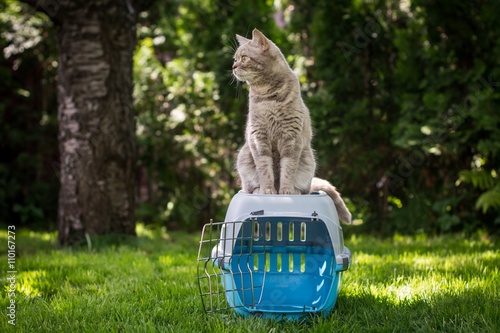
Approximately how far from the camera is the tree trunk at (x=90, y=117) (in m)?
3.78

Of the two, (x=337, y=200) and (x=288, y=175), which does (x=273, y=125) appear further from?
(x=337, y=200)

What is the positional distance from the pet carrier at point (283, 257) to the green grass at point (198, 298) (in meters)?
0.10

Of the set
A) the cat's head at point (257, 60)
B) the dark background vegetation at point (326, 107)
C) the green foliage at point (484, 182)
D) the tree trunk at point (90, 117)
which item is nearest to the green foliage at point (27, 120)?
the dark background vegetation at point (326, 107)

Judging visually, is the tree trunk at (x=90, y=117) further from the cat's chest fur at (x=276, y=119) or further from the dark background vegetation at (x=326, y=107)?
the cat's chest fur at (x=276, y=119)

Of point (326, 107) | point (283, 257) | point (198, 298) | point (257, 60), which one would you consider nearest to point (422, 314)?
point (283, 257)

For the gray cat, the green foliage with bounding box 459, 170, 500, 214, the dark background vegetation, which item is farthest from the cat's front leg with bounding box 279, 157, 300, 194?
the green foliage with bounding box 459, 170, 500, 214

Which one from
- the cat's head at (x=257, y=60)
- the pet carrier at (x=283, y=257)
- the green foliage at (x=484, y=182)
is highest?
the cat's head at (x=257, y=60)

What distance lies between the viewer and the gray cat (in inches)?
93.7

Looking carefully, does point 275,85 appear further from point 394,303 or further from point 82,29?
point 82,29

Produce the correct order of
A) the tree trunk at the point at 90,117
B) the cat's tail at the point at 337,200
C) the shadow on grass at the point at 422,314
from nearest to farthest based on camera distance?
the shadow on grass at the point at 422,314 → the cat's tail at the point at 337,200 → the tree trunk at the point at 90,117

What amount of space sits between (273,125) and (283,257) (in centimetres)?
62

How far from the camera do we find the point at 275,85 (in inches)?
96.7

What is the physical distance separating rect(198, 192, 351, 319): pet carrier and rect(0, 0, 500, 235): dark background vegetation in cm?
169

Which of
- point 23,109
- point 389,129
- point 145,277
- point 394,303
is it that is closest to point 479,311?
point 394,303
